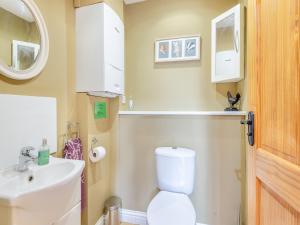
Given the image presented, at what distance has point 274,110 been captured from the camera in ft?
2.09

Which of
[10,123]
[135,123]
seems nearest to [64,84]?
[10,123]

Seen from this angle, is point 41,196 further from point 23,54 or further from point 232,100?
point 232,100

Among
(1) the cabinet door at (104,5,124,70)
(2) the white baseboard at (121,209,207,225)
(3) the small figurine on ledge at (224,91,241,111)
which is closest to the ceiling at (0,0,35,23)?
(1) the cabinet door at (104,5,124,70)

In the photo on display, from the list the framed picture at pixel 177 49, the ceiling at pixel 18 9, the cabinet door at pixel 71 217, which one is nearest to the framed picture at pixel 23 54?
the ceiling at pixel 18 9

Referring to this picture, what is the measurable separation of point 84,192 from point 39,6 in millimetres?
1434

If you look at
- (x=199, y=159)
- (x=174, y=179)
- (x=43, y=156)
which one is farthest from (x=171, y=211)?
(x=43, y=156)

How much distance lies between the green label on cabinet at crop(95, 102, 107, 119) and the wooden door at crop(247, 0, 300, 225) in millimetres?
1242

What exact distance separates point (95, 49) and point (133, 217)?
1.69 meters

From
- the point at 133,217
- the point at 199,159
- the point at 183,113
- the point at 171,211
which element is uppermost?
the point at 183,113

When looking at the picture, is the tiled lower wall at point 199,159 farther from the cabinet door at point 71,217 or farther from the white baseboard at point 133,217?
the cabinet door at point 71,217

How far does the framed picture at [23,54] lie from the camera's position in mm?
1058

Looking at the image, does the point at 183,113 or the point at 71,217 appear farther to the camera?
the point at 183,113

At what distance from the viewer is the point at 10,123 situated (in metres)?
1.02

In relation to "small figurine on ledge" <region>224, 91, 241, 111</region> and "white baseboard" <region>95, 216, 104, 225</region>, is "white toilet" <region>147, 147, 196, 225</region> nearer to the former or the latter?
"small figurine on ledge" <region>224, 91, 241, 111</region>
